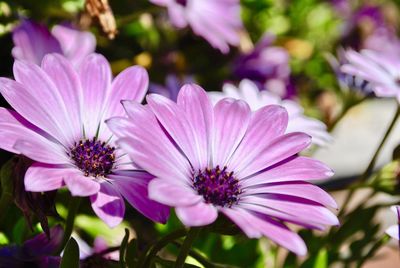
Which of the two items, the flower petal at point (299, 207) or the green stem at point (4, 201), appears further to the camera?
the green stem at point (4, 201)

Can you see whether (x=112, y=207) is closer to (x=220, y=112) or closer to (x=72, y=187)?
(x=72, y=187)

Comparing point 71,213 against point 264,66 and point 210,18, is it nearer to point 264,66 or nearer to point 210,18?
point 210,18

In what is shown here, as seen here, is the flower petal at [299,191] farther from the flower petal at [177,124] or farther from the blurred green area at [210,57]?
the blurred green area at [210,57]

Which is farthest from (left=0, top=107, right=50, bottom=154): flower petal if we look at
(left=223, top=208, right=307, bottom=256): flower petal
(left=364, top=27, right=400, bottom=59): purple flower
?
(left=364, top=27, right=400, bottom=59): purple flower

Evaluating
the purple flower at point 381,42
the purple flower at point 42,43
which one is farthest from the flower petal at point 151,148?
the purple flower at point 381,42

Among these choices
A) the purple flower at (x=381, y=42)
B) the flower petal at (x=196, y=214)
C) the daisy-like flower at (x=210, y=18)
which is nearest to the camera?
the flower petal at (x=196, y=214)

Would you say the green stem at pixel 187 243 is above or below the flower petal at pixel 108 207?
below

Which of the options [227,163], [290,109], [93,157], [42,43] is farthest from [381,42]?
[93,157]

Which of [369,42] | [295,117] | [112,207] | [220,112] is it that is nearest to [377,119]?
[369,42]
